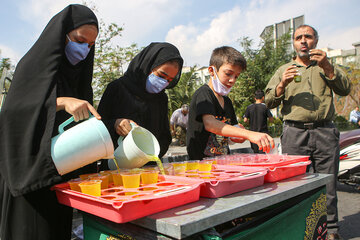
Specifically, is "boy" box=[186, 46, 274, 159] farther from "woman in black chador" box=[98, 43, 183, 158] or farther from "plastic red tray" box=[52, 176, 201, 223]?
"plastic red tray" box=[52, 176, 201, 223]

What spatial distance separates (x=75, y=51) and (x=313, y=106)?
81.6 inches

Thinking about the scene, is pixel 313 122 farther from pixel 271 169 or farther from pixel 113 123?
pixel 113 123

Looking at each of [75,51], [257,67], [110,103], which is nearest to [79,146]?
[75,51]

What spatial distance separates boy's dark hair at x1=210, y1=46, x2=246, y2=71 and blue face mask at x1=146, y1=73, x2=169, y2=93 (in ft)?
1.74

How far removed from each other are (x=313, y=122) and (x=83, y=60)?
203cm

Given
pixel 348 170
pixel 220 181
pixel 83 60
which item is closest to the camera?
pixel 220 181

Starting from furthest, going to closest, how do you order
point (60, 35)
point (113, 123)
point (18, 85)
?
point (113, 123) → point (60, 35) → point (18, 85)

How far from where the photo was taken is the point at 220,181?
1.08 meters

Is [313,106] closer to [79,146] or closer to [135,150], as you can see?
[135,150]

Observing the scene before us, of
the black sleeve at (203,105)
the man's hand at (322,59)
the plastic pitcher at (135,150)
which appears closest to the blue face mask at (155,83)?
the black sleeve at (203,105)

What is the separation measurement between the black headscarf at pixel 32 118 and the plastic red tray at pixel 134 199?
0.12 m

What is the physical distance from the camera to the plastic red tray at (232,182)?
3.58 feet

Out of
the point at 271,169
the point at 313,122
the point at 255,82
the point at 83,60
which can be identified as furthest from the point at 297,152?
the point at 255,82

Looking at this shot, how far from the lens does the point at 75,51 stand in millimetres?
1421
